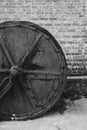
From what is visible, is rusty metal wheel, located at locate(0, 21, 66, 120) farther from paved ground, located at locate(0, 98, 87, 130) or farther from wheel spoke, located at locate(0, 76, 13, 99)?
paved ground, located at locate(0, 98, 87, 130)

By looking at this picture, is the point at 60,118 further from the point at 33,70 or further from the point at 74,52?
the point at 74,52

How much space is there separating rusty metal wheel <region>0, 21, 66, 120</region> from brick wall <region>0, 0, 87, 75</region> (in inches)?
39.5

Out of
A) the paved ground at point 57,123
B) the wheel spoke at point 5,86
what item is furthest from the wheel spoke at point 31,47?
the paved ground at point 57,123

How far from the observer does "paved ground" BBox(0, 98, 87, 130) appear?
365 centimetres

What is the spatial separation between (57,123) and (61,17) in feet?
7.48

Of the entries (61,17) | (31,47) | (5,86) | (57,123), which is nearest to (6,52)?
(31,47)

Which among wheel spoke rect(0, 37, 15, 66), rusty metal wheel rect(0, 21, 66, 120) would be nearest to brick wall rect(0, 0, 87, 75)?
rusty metal wheel rect(0, 21, 66, 120)

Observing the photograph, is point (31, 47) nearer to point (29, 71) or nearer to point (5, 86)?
point (29, 71)

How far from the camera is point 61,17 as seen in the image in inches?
197

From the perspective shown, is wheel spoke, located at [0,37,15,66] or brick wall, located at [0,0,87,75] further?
brick wall, located at [0,0,87,75]

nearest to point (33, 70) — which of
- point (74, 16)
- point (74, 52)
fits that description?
point (74, 52)

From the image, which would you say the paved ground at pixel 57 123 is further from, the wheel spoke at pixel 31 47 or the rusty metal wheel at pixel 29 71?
the wheel spoke at pixel 31 47

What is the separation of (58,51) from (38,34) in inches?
17.6

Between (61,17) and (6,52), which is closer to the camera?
(6,52)
